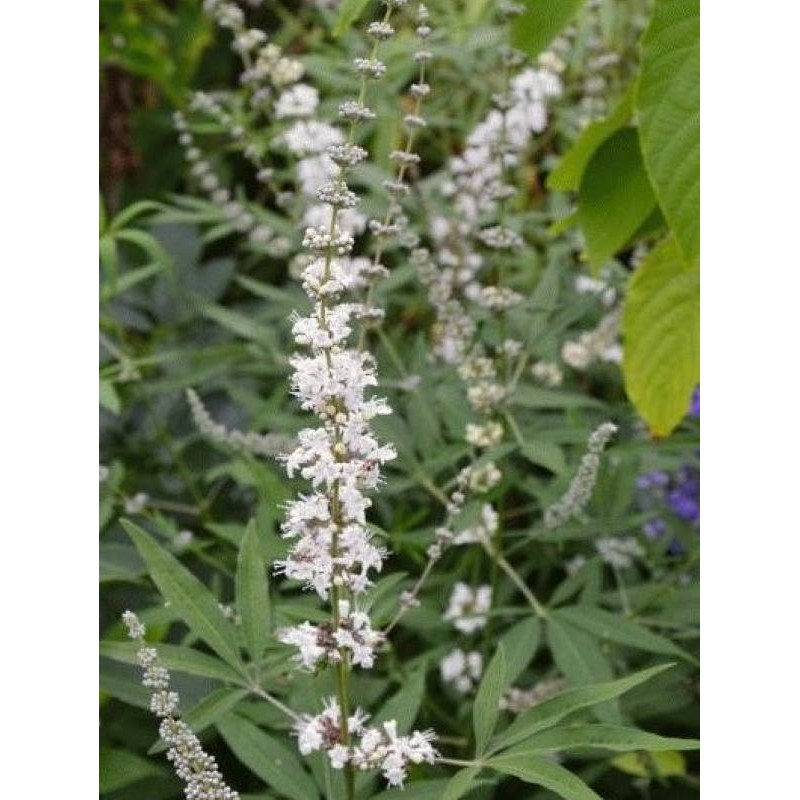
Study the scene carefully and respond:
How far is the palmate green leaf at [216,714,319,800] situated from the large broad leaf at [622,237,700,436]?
47 centimetres

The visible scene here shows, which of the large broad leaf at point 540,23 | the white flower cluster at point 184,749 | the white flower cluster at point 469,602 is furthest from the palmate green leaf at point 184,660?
the large broad leaf at point 540,23

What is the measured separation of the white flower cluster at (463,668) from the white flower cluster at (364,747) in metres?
0.58

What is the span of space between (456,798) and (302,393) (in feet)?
0.86

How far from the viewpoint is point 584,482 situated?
1.24 metres

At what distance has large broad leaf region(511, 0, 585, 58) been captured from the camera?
115cm

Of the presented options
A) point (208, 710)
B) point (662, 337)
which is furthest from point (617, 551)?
point (208, 710)

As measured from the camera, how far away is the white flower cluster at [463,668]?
1.49m

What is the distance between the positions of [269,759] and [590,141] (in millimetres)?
637

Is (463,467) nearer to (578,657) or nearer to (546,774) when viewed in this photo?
(578,657)

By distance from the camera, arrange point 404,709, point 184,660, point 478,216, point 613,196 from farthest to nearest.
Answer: point 478,216
point 613,196
point 404,709
point 184,660

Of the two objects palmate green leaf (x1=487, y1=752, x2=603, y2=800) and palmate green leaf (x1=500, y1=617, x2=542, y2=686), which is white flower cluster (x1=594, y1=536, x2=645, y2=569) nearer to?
palmate green leaf (x1=500, y1=617, x2=542, y2=686)

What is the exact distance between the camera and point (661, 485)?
1726 millimetres
